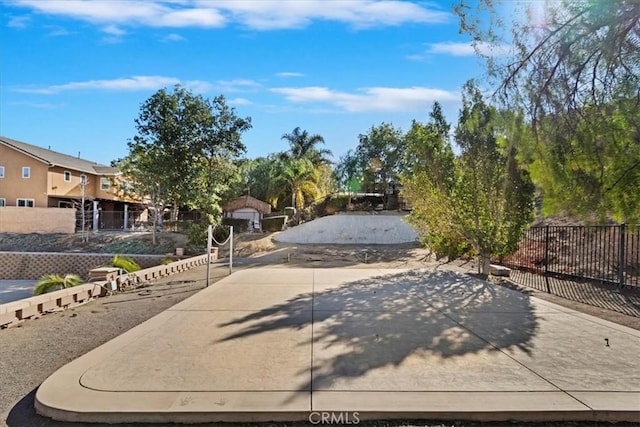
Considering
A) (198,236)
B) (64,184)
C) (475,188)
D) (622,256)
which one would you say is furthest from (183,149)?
(622,256)

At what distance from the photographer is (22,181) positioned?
35.1 metres

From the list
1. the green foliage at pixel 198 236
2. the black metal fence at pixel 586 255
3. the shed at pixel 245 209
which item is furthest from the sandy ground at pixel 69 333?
the shed at pixel 245 209

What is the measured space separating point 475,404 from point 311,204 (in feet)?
119

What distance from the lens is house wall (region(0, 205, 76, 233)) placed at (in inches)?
1291

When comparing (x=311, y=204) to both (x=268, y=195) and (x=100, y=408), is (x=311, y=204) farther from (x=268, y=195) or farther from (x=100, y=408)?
(x=100, y=408)

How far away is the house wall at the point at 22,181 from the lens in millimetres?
35125

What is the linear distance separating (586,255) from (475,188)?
3.69m

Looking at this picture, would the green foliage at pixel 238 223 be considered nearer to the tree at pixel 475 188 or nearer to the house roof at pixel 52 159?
the house roof at pixel 52 159

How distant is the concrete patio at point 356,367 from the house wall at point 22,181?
32.9 meters

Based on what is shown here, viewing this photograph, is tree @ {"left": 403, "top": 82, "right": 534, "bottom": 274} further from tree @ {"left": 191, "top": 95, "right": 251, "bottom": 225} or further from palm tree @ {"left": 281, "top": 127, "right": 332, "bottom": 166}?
palm tree @ {"left": 281, "top": 127, "right": 332, "bottom": 166}

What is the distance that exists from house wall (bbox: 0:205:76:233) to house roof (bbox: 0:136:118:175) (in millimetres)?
4094

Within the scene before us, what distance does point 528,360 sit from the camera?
5.09 m

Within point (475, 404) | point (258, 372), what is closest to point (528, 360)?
point (475, 404)

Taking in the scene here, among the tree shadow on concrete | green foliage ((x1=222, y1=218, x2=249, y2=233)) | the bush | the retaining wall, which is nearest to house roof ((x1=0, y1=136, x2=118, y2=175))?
green foliage ((x1=222, y1=218, x2=249, y2=233))
